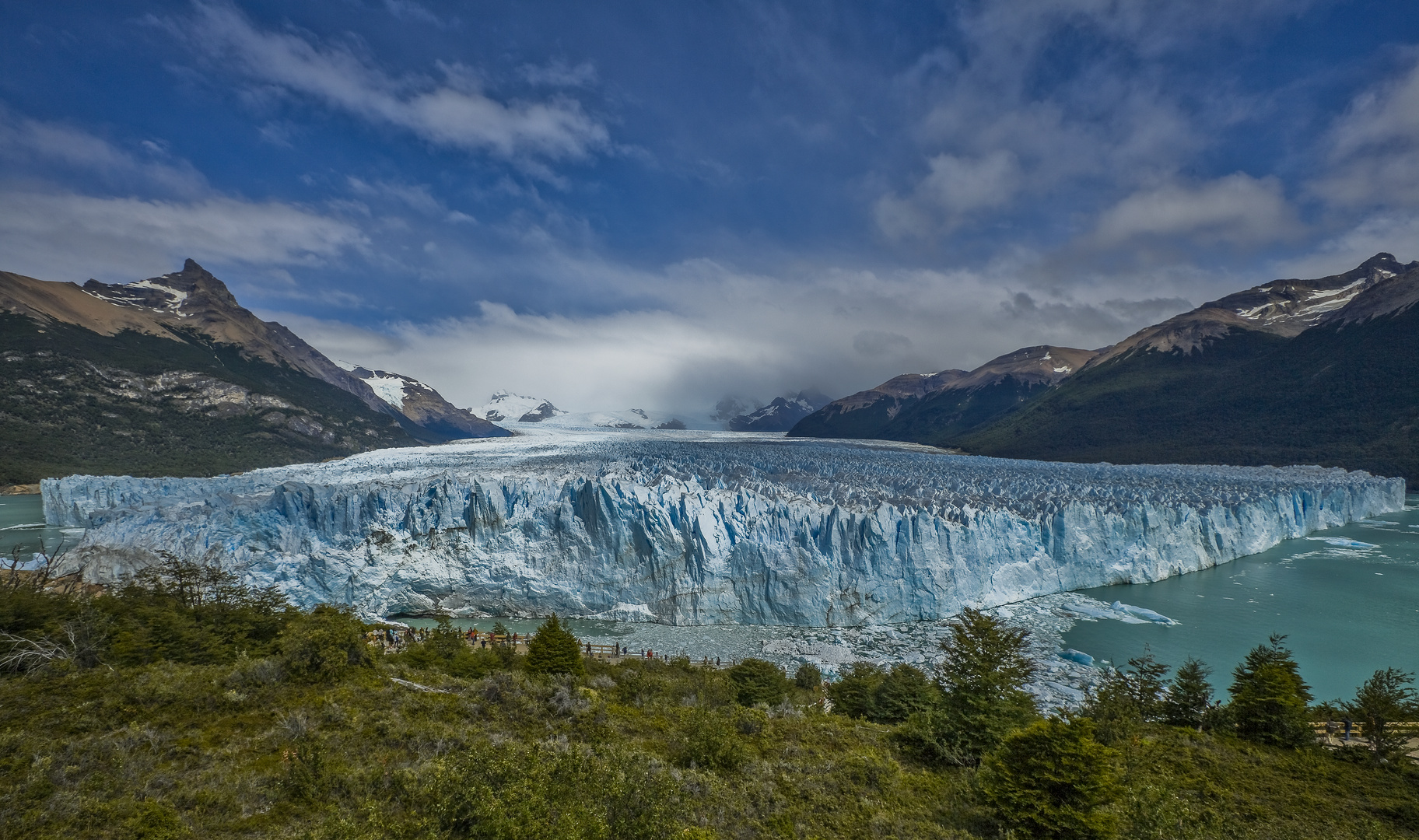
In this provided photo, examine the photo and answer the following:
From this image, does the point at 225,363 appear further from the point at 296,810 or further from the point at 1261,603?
the point at 1261,603

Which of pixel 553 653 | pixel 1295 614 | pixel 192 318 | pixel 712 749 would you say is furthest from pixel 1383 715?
pixel 192 318

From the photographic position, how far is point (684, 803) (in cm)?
662

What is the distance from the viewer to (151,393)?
8031 centimetres

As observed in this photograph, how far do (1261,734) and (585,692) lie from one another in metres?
13.9

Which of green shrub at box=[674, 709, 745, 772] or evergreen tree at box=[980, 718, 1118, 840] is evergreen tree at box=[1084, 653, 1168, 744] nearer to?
evergreen tree at box=[980, 718, 1118, 840]

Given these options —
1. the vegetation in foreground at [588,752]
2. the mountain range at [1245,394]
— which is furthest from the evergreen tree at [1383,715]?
the mountain range at [1245,394]

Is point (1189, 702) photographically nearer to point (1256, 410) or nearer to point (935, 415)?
point (1256, 410)

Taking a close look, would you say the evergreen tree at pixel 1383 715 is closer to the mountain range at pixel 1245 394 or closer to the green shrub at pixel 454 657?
the green shrub at pixel 454 657

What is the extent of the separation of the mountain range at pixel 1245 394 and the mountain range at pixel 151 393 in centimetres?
11012

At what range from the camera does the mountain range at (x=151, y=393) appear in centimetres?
6550

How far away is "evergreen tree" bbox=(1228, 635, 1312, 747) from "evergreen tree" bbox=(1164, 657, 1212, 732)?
51 cm

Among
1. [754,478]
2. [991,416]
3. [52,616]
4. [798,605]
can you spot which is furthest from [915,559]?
[991,416]

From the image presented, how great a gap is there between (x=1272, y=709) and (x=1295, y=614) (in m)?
19.3

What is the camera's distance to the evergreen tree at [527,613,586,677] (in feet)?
44.6
